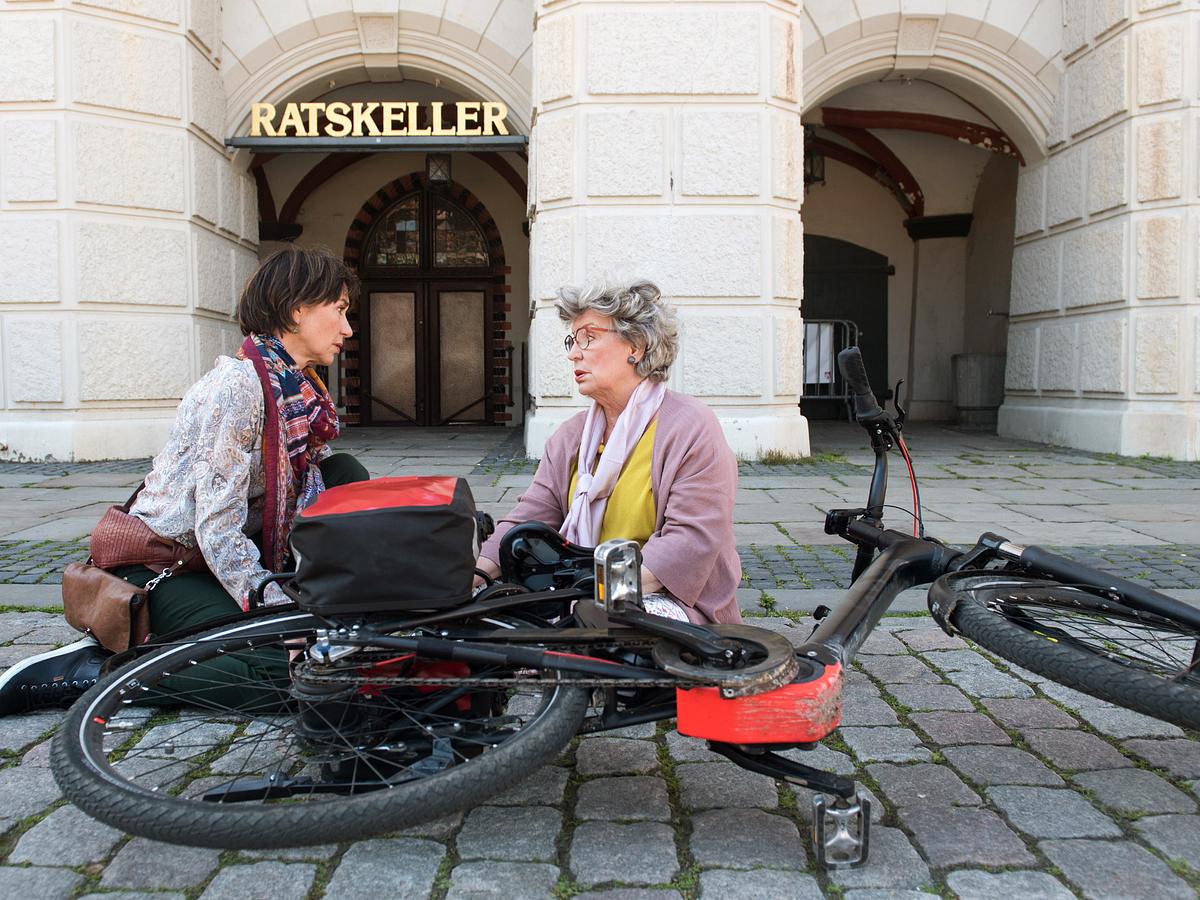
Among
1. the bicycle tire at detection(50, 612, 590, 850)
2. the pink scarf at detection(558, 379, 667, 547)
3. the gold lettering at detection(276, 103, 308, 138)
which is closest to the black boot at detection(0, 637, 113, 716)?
the bicycle tire at detection(50, 612, 590, 850)

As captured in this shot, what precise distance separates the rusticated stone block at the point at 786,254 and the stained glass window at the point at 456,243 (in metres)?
7.12

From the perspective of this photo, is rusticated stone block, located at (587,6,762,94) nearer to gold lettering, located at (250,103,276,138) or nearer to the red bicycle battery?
gold lettering, located at (250,103,276,138)

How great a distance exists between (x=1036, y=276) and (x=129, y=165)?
8.33 m

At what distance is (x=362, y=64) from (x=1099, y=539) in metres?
7.80

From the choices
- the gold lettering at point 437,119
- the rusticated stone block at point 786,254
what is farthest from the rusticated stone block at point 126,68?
the rusticated stone block at point 786,254

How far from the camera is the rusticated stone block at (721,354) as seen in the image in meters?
8.17

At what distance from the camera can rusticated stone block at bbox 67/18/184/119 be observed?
27.0ft

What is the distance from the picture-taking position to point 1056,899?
170cm

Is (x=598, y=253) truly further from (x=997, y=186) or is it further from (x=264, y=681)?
(x=997, y=186)

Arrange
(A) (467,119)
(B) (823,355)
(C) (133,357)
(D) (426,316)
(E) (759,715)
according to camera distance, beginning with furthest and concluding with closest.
Result: (D) (426,316), (B) (823,355), (A) (467,119), (C) (133,357), (E) (759,715)

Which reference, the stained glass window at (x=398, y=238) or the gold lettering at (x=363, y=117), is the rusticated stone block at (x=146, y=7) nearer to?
the gold lettering at (x=363, y=117)

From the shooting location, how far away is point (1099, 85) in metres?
8.98

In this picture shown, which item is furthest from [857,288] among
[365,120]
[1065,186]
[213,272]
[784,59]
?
[213,272]

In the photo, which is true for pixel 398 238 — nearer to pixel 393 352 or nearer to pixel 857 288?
pixel 393 352
